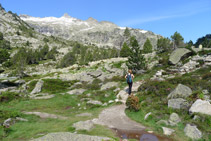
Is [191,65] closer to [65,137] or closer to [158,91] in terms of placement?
[158,91]

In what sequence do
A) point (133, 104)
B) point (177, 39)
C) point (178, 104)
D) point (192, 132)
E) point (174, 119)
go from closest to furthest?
1. point (192, 132)
2. point (174, 119)
3. point (178, 104)
4. point (133, 104)
5. point (177, 39)

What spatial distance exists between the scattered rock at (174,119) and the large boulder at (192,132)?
112cm

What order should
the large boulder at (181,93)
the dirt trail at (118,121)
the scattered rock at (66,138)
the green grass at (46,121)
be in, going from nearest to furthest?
the scattered rock at (66,138) → the green grass at (46,121) → the dirt trail at (118,121) → the large boulder at (181,93)

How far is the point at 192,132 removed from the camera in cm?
948

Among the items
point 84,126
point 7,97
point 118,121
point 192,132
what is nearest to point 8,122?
point 84,126

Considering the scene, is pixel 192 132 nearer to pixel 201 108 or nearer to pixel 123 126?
pixel 201 108

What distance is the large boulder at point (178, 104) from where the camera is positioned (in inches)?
518

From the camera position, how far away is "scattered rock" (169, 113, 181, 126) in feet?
36.4

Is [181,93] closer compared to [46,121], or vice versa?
[46,121]

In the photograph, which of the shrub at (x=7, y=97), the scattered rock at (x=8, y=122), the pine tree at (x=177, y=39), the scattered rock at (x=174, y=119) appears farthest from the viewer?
the pine tree at (x=177, y=39)

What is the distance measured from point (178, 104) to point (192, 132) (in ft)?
14.1

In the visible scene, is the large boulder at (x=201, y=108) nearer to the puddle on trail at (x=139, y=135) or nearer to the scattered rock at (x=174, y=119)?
the scattered rock at (x=174, y=119)

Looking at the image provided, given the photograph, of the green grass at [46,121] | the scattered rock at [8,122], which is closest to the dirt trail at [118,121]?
the green grass at [46,121]

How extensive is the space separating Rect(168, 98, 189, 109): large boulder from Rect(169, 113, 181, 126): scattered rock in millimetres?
1692
